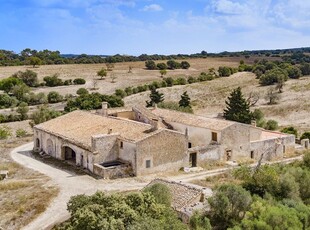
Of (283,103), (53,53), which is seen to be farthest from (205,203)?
(53,53)

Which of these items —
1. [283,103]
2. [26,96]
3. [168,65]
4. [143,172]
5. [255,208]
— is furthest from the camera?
[168,65]

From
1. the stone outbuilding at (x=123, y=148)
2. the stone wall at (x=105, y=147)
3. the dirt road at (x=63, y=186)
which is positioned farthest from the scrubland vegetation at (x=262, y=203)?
the stone wall at (x=105, y=147)

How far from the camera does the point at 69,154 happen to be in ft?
122

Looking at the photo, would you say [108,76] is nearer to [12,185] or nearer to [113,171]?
[113,171]

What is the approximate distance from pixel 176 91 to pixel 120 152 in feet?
160

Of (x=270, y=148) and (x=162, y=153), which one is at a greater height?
(x=162, y=153)

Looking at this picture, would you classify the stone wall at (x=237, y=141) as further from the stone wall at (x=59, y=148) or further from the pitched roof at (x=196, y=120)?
the stone wall at (x=59, y=148)

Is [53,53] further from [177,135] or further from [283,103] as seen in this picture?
[177,135]

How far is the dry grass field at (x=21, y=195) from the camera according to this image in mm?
24312

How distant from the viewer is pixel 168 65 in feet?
396

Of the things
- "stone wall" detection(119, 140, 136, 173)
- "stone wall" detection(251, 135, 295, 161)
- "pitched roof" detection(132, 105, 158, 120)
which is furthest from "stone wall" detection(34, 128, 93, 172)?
"stone wall" detection(251, 135, 295, 161)

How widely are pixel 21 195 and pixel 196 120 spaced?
54.5 feet

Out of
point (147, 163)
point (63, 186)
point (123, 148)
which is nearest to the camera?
point (63, 186)

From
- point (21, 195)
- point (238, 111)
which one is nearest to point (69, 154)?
point (21, 195)
